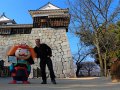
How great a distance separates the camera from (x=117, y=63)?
1002 centimetres

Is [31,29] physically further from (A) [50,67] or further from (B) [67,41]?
(A) [50,67]

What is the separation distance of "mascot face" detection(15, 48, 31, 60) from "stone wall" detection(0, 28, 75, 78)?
38.3 feet

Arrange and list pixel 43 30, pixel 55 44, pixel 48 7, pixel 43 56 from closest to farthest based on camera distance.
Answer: pixel 43 56 → pixel 55 44 → pixel 43 30 → pixel 48 7

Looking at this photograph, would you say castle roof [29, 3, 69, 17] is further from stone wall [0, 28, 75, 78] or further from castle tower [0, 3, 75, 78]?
stone wall [0, 28, 75, 78]

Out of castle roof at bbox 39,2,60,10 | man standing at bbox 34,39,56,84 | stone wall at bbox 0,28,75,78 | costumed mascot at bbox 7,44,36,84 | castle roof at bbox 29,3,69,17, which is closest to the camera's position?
man standing at bbox 34,39,56,84

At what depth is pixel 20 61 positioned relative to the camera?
32.1ft

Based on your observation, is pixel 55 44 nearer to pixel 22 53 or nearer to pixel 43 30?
pixel 43 30

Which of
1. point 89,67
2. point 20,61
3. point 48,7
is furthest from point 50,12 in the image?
point 89,67

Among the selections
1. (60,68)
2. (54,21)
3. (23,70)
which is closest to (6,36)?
(54,21)

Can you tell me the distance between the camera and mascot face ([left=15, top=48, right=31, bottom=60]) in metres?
9.74

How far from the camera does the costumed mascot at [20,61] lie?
9.73 m

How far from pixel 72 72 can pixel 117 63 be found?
463 inches

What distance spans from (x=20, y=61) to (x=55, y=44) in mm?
14432

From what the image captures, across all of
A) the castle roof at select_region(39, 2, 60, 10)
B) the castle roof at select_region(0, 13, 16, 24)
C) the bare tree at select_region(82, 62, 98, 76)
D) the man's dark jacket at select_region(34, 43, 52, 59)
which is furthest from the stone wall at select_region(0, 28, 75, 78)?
the bare tree at select_region(82, 62, 98, 76)
